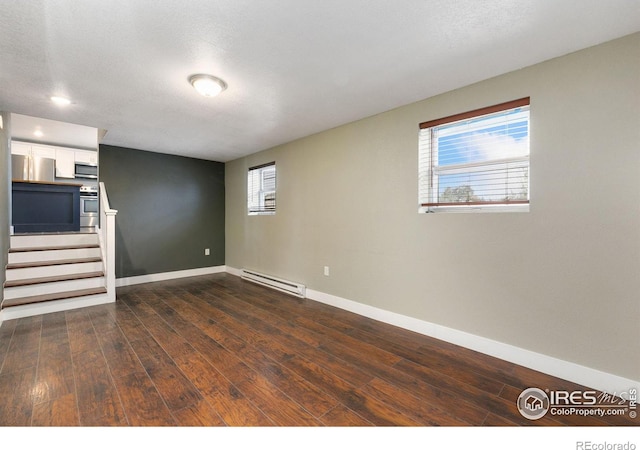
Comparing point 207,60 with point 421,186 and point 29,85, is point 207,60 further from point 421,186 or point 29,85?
point 421,186

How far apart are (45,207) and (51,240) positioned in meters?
2.55

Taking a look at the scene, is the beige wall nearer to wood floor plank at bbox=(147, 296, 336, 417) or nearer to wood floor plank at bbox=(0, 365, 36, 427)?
wood floor plank at bbox=(147, 296, 336, 417)

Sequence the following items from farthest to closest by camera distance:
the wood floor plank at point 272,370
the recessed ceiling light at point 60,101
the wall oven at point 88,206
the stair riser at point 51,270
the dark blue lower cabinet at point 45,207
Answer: the wall oven at point 88,206 < the dark blue lower cabinet at point 45,207 < the stair riser at point 51,270 < the recessed ceiling light at point 60,101 < the wood floor plank at point 272,370

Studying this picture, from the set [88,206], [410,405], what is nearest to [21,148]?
[88,206]

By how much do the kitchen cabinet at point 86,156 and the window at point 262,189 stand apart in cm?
390

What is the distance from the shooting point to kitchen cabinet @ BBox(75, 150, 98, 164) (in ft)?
20.9

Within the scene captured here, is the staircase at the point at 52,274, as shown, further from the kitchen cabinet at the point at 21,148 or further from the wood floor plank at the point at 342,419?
the wood floor plank at the point at 342,419

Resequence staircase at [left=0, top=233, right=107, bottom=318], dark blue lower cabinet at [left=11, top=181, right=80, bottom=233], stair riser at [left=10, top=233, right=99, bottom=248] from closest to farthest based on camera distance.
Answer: staircase at [left=0, top=233, right=107, bottom=318] < stair riser at [left=10, top=233, right=99, bottom=248] < dark blue lower cabinet at [left=11, top=181, right=80, bottom=233]

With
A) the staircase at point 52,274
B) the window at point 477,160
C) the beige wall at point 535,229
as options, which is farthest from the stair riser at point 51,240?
the window at point 477,160

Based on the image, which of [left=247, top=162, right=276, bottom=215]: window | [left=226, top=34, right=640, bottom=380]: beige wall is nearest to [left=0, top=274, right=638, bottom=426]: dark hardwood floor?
[left=226, top=34, right=640, bottom=380]: beige wall

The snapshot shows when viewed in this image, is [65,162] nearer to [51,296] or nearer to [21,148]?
[21,148]

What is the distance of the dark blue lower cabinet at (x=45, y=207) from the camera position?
570 cm

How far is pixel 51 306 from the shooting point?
3.42 meters
